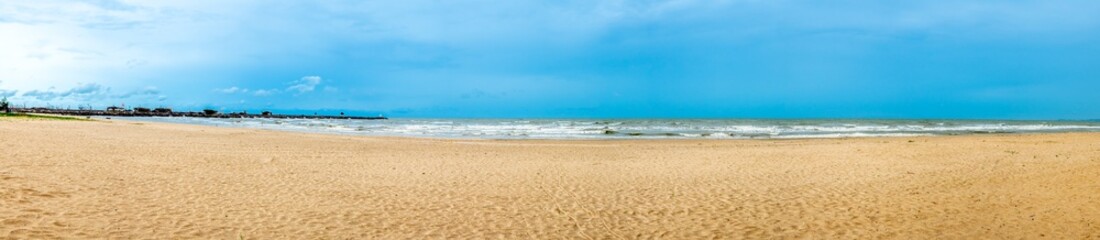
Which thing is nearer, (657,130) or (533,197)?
(533,197)

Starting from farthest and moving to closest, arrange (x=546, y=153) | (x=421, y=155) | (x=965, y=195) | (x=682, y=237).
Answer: (x=546, y=153), (x=421, y=155), (x=965, y=195), (x=682, y=237)

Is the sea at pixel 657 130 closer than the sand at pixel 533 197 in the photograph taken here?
No

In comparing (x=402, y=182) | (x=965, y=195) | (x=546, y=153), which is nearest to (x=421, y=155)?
(x=546, y=153)

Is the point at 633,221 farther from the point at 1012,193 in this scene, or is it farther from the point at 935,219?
the point at 1012,193

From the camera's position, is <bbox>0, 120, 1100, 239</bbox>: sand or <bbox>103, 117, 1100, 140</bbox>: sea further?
<bbox>103, 117, 1100, 140</bbox>: sea

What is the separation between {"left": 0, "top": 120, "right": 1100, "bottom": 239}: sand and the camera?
830 centimetres

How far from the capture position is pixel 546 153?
74.5 feet

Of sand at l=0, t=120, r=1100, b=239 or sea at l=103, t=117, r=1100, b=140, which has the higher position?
sea at l=103, t=117, r=1100, b=140

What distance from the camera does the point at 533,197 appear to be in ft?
37.0

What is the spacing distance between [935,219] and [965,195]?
9.44 ft

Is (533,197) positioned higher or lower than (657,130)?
lower

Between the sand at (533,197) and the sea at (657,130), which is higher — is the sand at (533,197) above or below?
below

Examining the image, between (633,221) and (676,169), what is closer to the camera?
(633,221)

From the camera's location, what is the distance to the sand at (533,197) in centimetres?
830
